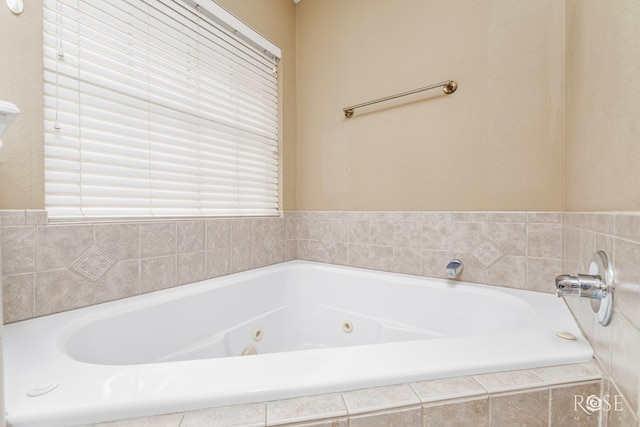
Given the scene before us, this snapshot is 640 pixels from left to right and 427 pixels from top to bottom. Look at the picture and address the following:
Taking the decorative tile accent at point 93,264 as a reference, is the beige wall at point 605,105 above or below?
above

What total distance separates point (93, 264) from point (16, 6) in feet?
2.75

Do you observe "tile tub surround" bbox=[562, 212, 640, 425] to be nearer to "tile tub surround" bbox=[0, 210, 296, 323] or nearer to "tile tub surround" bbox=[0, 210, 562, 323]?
"tile tub surround" bbox=[0, 210, 562, 323]

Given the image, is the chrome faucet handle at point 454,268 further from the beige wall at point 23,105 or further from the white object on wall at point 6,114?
the beige wall at point 23,105

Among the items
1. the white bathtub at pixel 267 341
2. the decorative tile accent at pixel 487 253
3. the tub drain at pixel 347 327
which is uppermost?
the decorative tile accent at pixel 487 253

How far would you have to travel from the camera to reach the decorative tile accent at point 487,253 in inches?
49.4

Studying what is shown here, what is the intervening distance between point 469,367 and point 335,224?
1225 mm

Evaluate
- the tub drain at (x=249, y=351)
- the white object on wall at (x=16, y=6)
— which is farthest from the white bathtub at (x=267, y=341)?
the white object on wall at (x=16, y=6)

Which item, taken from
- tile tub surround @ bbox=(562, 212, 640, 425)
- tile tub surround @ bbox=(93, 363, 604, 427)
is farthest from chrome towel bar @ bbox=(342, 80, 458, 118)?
tile tub surround @ bbox=(93, 363, 604, 427)

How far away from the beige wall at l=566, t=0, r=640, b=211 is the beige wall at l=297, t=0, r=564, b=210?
164mm

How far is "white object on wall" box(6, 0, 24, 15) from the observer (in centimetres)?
79

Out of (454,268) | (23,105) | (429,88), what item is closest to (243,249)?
(23,105)

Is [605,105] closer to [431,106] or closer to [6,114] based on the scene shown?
[431,106]

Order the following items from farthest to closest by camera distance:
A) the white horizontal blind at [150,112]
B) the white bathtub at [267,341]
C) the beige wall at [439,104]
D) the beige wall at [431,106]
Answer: the beige wall at [431,106] → the white horizontal blind at [150,112] → the beige wall at [439,104] → the white bathtub at [267,341]

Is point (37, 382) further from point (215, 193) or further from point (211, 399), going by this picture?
point (215, 193)
